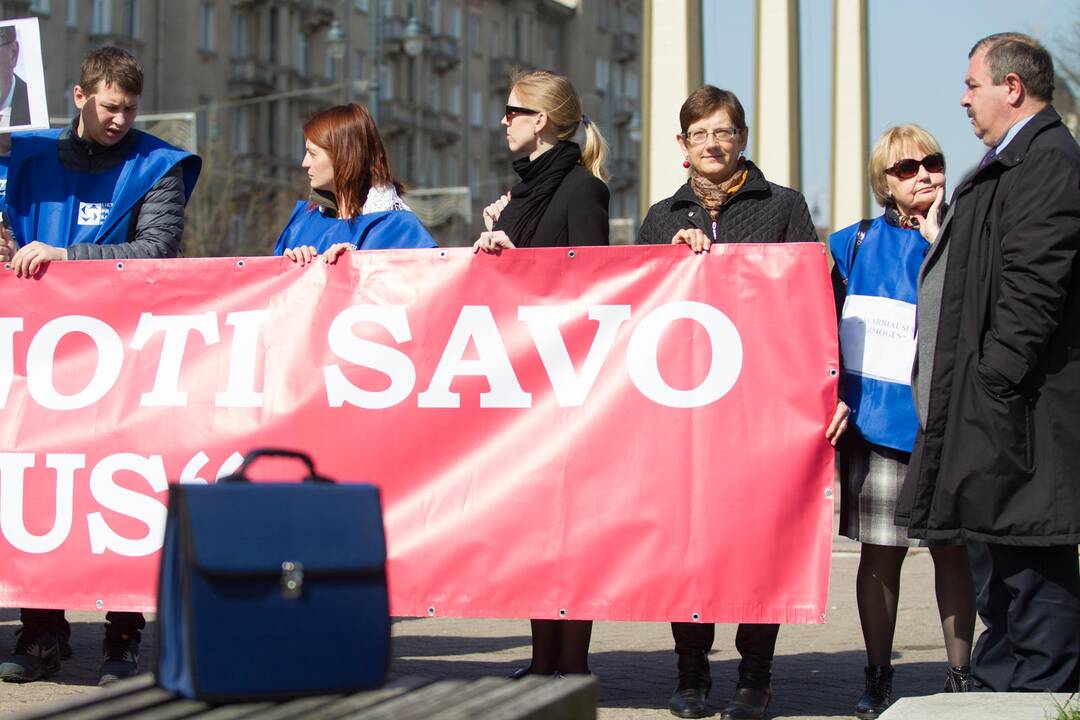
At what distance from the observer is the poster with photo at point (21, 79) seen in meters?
7.13

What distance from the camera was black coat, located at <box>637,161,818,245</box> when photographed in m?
6.53

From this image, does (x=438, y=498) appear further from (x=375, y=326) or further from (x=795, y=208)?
(x=795, y=208)

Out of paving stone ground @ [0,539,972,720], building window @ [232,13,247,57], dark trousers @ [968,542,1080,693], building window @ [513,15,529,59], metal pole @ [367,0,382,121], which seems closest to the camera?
Answer: dark trousers @ [968,542,1080,693]

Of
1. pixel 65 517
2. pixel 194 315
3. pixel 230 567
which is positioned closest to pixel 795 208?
pixel 194 315

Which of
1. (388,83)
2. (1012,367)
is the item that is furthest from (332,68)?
(1012,367)

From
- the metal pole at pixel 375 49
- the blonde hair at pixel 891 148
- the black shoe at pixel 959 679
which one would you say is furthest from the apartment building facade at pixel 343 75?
the black shoe at pixel 959 679

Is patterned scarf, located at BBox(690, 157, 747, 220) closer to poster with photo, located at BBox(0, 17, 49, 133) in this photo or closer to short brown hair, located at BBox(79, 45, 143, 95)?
short brown hair, located at BBox(79, 45, 143, 95)

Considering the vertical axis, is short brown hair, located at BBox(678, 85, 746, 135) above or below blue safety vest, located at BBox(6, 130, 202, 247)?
above

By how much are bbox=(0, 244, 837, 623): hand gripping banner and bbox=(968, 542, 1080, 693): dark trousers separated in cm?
67

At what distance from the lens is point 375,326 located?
21.6 feet

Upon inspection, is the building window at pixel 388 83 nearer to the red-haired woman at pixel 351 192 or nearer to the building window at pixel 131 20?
the building window at pixel 131 20

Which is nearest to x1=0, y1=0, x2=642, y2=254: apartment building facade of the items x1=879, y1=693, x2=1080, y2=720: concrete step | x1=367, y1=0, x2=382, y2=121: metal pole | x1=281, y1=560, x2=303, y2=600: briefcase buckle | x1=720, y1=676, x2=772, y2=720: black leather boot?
x1=367, y1=0, x2=382, y2=121: metal pole

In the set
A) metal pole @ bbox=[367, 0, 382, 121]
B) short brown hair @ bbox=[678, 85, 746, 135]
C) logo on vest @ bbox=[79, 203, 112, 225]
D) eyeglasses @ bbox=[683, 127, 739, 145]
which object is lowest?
logo on vest @ bbox=[79, 203, 112, 225]

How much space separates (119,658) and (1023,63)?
3.83m
